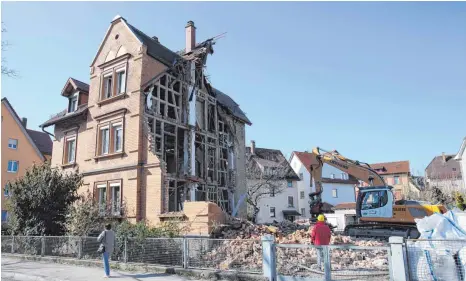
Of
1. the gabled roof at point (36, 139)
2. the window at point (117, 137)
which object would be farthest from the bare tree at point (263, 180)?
the gabled roof at point (36, 139)

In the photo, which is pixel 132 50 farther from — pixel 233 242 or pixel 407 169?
pixel 407 169

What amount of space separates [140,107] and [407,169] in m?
62.4

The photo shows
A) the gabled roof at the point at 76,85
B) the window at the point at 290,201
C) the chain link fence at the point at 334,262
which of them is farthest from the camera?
the window at the point at 290,201

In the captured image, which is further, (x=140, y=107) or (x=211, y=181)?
(x=211, y=181)

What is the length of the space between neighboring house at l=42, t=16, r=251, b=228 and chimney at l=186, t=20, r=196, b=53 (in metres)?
0.07

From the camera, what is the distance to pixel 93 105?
2208 centimetres

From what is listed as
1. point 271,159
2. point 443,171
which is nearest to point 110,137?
point 271,159

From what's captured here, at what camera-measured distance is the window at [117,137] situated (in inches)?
791

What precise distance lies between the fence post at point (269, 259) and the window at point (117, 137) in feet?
40.5

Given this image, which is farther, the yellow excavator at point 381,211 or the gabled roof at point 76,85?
the gabled roof at point 76,85

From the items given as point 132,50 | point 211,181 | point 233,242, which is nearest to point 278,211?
point 211,181

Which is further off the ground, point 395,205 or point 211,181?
point 211,181

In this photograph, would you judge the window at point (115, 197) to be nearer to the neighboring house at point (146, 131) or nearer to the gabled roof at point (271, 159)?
the neighboring house at point (146, 131)

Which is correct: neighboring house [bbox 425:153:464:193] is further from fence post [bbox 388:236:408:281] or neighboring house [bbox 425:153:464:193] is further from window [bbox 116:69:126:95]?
fence post [bbox 388:236:408:281]
